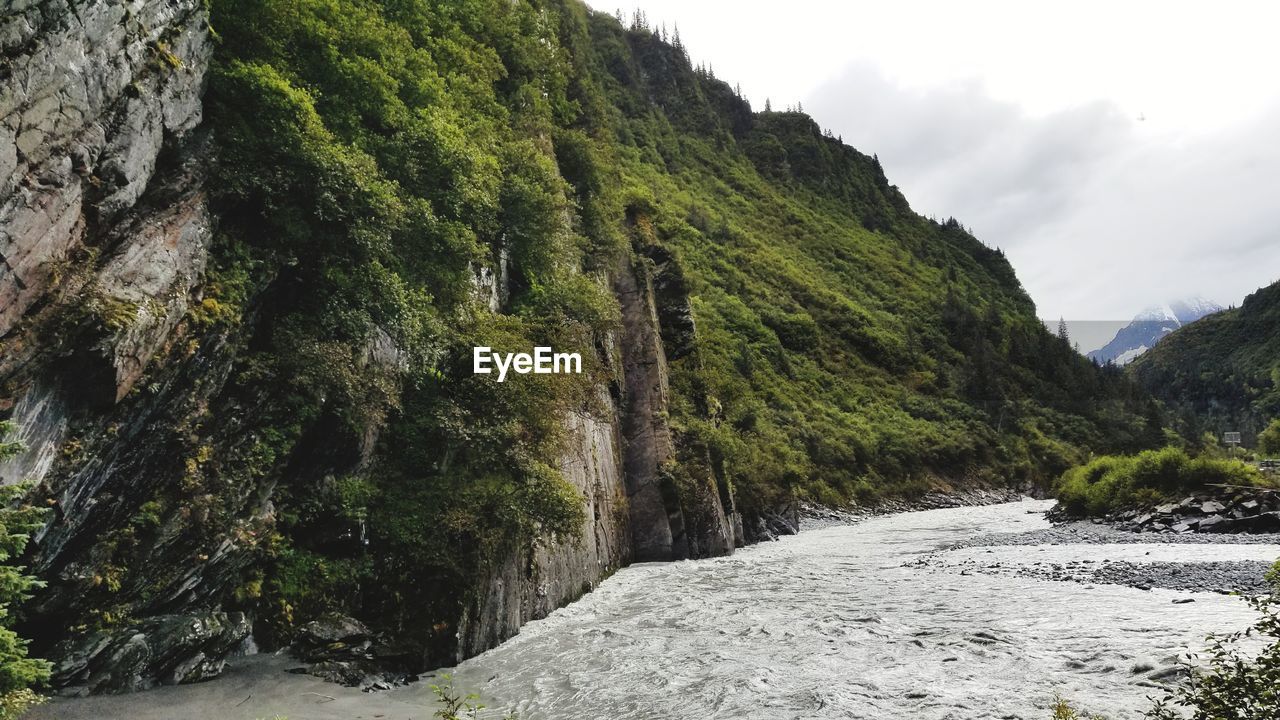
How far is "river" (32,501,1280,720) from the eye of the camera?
11.2m

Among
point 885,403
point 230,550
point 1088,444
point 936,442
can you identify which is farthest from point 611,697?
point 1088,444

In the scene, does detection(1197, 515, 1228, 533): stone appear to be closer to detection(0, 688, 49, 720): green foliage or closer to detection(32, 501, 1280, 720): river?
detection(32, 501, 1280, 720): river

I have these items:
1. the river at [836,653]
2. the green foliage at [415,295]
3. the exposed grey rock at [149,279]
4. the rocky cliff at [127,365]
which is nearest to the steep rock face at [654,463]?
the green foliage at [415,295]

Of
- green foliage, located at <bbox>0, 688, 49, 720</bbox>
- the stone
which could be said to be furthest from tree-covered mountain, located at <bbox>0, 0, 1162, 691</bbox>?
the stone

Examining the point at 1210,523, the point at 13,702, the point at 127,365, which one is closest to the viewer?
the point at 13,702

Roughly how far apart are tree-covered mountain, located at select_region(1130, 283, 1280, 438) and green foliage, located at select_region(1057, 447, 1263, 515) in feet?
318

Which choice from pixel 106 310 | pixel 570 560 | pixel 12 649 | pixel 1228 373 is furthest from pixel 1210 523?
pixel 1228 373

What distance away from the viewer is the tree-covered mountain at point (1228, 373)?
135725 mm

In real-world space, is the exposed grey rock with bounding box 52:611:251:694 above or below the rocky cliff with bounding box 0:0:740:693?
below

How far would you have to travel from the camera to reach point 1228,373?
161 m

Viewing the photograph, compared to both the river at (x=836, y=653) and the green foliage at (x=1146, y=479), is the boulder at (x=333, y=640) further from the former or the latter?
the green foliage at (x=1146, y=479)

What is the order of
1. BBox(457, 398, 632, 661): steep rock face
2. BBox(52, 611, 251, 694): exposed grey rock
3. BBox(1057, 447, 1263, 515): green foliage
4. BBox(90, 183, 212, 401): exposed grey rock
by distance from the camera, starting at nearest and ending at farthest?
1. BBox(52, 611, 251, 694): exposed grey rock
2. BBox(90, 183, 212, 401): exposed grey rock
3. BBox(457, 398, 632, 661): steep rock face
4. BBox(1057, 447, 1263, 515): green foliage

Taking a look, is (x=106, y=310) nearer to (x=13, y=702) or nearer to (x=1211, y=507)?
(x=13, y=702)

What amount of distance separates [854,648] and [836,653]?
1.85 feet
